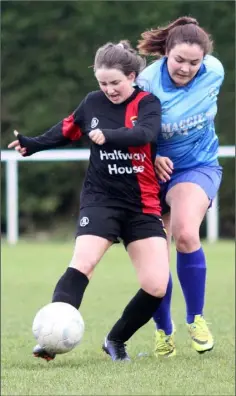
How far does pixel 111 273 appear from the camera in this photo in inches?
466

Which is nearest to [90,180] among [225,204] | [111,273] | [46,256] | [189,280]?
[189,280]

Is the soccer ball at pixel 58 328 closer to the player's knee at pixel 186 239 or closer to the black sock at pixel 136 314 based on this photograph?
the black sock at pixel 136 314

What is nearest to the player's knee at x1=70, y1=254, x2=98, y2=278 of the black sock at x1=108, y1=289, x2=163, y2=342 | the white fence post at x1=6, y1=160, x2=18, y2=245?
the black sock at x1=108, y1=289, x2=163, y2=342

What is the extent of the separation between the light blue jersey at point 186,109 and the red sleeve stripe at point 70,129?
0.41 m

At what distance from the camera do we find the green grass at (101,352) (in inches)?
181

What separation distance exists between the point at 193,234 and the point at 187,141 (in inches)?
20.0

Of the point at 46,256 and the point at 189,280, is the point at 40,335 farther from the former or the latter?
the point at 46,256

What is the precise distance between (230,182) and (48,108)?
395cm

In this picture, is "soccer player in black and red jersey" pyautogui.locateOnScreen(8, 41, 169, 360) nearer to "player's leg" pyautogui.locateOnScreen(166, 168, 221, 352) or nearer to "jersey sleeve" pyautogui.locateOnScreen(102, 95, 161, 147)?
"jersey sleeve" pyautogui.locateOnScreen(102, 95, 161, 147)

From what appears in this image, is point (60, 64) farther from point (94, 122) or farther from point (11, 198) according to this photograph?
point (94, 122)

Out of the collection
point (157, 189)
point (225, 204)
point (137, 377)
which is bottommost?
point (225, 204)

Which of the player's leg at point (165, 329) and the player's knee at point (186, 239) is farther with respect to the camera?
the player's leg at point (165, 329)

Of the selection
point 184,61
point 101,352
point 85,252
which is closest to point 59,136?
point 85,252

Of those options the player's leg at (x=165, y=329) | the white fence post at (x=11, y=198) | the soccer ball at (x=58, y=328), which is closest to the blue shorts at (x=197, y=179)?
the player's leg at (x=165, y=329)
